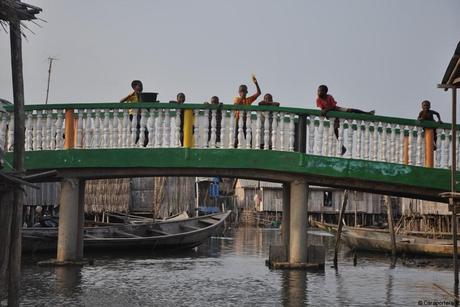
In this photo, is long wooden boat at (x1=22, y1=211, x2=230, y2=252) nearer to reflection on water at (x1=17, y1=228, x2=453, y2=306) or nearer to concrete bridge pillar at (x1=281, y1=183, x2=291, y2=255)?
reflection on water at (x1=17, y1=228, x2=453, y2=306)

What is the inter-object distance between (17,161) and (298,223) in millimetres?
6061

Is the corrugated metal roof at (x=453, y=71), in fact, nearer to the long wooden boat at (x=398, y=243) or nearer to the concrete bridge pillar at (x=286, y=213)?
the concrete bridge pillar at (x=286, y=213)

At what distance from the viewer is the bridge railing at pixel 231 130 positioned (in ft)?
41.3

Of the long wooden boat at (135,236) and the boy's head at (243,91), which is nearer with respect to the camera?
the boy's head at (243,91)

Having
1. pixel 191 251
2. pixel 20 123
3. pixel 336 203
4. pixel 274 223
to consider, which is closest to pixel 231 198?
pixel 274 223

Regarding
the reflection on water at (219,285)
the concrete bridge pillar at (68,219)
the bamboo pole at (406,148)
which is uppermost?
the bamboo pole at (406,148)

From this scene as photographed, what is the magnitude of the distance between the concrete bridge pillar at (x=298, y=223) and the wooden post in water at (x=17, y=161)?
598 centimetres

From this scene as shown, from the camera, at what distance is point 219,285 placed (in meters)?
12.2

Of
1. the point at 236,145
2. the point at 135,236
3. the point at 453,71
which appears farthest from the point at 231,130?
the point at 135,236

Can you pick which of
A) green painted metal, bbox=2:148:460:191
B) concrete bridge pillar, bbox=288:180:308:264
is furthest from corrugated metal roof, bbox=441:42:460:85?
concrete bridge pillar, bbox=288:180:308:264

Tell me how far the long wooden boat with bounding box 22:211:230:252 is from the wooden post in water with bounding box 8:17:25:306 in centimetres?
1080

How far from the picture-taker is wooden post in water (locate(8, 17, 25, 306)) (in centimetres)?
777

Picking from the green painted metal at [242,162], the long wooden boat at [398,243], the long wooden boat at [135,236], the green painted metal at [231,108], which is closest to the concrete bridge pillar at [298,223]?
the green painted metal at [242,162]

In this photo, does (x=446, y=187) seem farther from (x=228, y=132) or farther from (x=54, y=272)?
(x=54, y=272)
